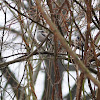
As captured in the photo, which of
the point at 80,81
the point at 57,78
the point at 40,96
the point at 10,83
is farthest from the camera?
the point at 40,96

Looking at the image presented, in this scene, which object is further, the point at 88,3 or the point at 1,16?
the point at 1,16

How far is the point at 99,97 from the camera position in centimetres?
65

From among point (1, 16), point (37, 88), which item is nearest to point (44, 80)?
point (37, 88)

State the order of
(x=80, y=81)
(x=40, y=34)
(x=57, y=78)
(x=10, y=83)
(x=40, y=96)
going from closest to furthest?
(x=80, y=81) < (x=57, y=78) < (x=10, y=83) < (x=40, y=96) < (x=40, y=34)

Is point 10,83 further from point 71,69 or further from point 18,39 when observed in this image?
point 71,69

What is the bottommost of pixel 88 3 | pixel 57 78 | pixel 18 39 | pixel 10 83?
pixel 57 78

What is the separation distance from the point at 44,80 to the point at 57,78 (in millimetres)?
2256

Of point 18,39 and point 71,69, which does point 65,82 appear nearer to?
point 71,69

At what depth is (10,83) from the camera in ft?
9.18

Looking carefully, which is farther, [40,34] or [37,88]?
Result: [40,34]

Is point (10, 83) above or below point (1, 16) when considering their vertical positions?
below

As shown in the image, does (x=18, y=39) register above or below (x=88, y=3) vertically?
above

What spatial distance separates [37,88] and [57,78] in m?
2.22

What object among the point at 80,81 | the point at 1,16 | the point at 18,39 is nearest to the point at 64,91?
the point at 18,39
